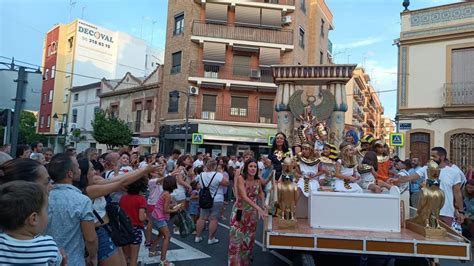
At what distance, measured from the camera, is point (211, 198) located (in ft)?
25.3

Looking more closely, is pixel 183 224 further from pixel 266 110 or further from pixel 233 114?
pixel 266 110

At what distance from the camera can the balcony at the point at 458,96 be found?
15639 mm

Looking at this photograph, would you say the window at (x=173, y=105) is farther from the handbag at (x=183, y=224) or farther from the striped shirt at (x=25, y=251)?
the striped shirt at (x=25, y=251)

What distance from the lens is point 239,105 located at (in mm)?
26562

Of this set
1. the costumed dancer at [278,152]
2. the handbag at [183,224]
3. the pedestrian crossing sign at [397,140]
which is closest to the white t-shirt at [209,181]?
the handbag at [183,224]

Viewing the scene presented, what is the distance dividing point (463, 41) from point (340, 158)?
44.7ft

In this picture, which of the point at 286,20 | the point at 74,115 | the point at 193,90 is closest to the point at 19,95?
the point at 193,90

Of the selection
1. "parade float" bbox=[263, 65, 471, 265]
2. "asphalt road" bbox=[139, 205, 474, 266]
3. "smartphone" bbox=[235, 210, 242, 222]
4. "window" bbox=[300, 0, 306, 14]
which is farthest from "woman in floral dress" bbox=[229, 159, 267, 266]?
"window" bbox=[300, 0, 306, 14]

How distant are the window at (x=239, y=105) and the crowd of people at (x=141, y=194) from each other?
16321 millimetres

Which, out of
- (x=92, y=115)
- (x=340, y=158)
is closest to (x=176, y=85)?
(x=92, y=115)

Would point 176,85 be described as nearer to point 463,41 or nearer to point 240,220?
point 463,41

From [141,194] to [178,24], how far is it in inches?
969

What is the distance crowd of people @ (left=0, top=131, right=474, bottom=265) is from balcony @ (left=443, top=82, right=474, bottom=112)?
751 cm

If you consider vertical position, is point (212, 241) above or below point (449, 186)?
below
